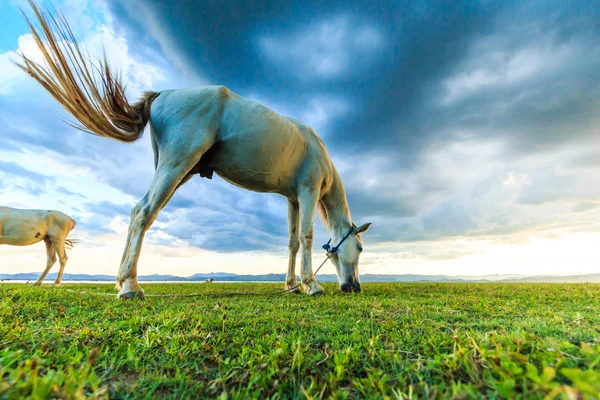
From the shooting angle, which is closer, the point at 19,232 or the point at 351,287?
the point at 351,287

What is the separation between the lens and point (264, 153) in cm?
460

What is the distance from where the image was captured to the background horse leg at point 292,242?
18.6 ft

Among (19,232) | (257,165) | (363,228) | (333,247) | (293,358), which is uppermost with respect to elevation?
(257,165)

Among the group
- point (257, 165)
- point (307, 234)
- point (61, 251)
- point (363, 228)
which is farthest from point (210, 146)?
point (61, 251)

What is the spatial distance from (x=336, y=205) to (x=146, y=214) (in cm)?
351

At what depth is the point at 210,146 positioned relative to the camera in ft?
13.5

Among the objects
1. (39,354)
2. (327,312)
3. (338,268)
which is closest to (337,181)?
(338,268)

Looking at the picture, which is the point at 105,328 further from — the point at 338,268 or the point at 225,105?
the point at 338,268

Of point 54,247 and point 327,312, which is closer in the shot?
point 327,312

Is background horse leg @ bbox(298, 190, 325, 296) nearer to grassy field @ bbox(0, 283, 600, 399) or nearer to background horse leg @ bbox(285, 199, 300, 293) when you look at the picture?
background horse leg @ bbox(285, 199, 300, 293)

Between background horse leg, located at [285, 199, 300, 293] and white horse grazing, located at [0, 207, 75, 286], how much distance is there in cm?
771

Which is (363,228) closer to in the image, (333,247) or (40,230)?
(333,247)

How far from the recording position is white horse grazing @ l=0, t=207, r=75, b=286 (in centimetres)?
897

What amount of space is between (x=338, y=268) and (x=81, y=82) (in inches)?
188
